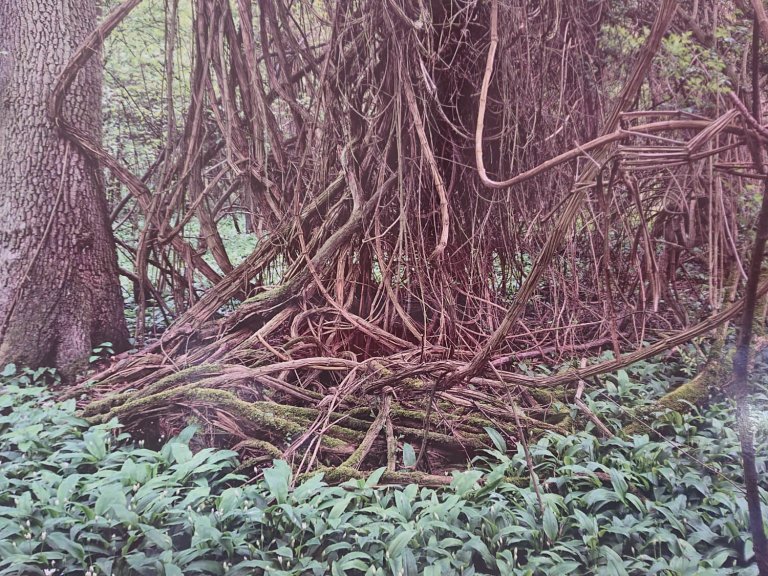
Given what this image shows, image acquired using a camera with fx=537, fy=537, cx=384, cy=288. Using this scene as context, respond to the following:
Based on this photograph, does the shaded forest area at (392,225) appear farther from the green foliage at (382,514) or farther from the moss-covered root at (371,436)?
the green foliage at (382,514)

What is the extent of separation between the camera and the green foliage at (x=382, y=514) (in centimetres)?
129

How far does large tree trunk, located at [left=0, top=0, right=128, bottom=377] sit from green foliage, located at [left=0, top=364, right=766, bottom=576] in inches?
32.1

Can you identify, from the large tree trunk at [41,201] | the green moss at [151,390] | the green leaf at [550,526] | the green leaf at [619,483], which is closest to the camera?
the green leaf at [550,526]

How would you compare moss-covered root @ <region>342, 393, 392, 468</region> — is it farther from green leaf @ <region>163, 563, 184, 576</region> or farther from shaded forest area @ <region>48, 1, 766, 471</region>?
green leaf @ <region>163, 563, 184, 576</region>

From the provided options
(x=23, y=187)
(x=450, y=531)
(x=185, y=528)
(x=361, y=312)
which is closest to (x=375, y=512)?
(x=450, y=531)

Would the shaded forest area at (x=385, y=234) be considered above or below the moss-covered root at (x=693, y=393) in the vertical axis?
above

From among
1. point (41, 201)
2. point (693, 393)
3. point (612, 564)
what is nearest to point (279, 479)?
point (612, 564)

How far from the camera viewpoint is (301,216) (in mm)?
2697

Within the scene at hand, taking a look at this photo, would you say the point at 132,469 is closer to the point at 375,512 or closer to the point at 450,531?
the point at 375,512

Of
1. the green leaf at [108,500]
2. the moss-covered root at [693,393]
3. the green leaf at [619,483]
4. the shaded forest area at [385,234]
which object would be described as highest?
the shaded forest area at [385,234]

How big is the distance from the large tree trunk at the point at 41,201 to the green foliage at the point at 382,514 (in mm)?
816

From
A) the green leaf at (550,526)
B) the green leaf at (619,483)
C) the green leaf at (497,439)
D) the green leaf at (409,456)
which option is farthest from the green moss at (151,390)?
the green leaf at (619,483)

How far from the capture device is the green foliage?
129 cm

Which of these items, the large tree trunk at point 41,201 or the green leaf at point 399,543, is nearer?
the green leaf at point 399,543
